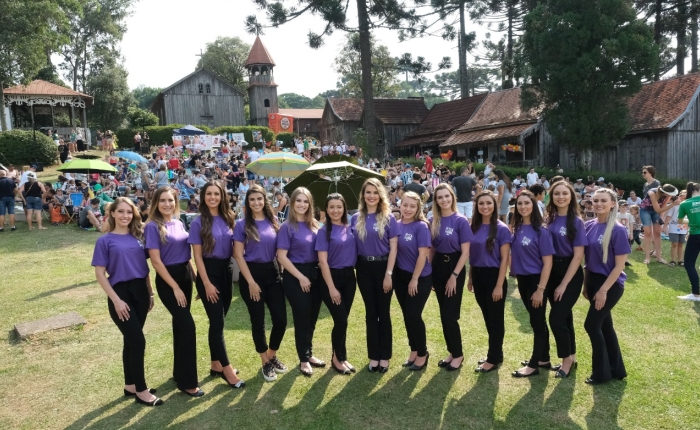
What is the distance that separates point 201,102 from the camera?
3988 centimetres

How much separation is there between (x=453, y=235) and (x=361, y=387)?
64.0 inches

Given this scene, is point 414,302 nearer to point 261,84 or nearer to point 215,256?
point 215,256

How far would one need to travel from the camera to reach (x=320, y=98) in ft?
398

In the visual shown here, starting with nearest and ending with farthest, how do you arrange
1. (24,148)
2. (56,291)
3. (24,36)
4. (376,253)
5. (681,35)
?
(376,253)
(56,291)
(24,148)
(24,36)
(681,35)

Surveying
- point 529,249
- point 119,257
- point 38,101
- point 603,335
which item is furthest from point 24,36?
point 603,335

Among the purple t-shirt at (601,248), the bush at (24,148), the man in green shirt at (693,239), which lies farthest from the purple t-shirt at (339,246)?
the bush at (24,148)

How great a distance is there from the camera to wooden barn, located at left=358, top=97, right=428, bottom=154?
35.8 m

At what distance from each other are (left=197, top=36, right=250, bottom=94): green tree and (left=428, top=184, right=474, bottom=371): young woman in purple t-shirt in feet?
185

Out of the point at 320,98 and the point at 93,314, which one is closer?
the point at 93,314

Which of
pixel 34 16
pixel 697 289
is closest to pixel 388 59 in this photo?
pixel 34 16

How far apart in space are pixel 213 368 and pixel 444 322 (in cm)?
226

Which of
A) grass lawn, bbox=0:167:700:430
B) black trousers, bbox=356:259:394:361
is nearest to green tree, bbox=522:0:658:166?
grass lawn, bbox=0:167:700:430

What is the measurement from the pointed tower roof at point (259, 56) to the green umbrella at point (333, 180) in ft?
126

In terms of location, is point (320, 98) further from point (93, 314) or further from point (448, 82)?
point (93, 314)
